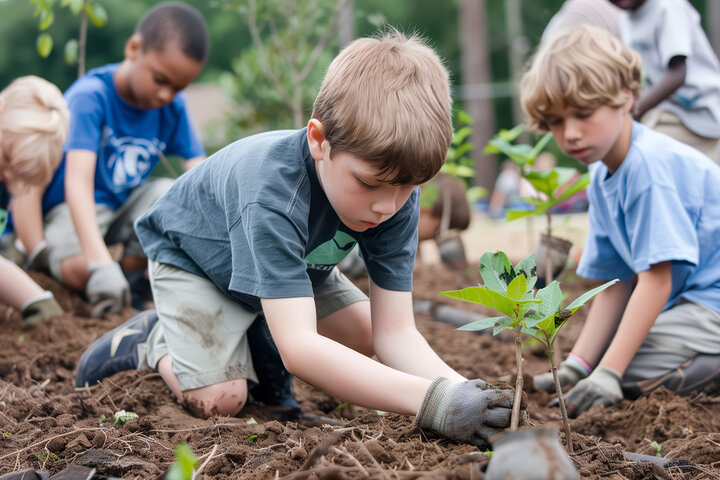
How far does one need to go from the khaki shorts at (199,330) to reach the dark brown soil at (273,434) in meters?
0.12

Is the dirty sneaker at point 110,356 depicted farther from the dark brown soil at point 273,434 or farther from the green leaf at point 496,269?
the green leaf at point 496,269

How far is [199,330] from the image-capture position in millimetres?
2062

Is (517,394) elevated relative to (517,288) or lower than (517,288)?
lower

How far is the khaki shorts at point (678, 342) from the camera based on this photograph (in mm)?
2381

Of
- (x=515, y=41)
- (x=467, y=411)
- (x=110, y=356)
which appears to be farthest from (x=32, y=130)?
(x=515, y=41)

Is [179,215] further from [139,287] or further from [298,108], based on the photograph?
[298,108]

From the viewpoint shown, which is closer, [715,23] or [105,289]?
[105,289]

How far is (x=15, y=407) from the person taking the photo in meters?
1.87

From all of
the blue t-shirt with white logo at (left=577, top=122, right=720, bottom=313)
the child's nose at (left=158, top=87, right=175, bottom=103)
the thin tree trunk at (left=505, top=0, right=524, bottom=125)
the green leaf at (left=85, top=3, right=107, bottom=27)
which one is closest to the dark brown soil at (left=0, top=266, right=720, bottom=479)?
the blue t-shirt with white logo at (left=577, top=122, right=720, bottom=313)

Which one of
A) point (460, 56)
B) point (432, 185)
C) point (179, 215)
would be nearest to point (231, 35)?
point (460, 56)

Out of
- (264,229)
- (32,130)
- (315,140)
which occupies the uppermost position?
(315,140)

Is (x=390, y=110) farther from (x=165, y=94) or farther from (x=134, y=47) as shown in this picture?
(x=134, y=47)

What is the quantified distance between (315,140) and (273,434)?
2.36ft

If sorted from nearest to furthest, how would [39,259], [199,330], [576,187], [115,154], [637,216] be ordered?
[199,330]
[637,216]
[576,187]
[39,259]
[115,154]
